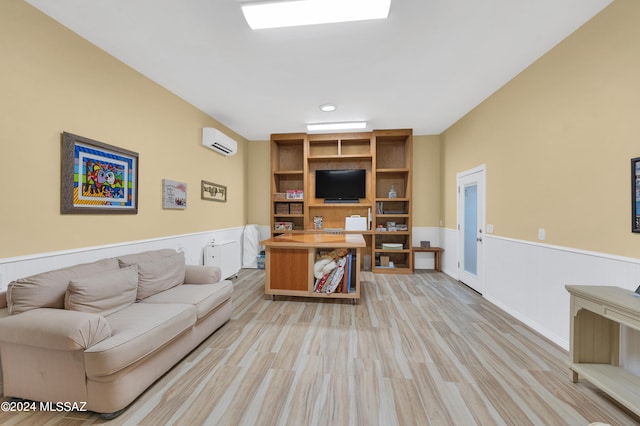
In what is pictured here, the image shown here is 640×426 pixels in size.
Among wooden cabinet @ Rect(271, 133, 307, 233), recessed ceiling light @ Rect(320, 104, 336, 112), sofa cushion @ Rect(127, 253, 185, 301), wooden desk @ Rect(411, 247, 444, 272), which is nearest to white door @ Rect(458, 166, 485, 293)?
wooden desk @ Rect(411, 247, 444, 272)

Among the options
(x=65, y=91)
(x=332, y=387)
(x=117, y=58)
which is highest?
(x=117, y=58)

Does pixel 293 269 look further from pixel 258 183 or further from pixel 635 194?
pixel 635 194

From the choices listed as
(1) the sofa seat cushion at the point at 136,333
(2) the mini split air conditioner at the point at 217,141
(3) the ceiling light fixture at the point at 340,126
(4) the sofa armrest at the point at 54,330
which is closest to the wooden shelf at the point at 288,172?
(3) the ceiling light fixture at the point at 340,126

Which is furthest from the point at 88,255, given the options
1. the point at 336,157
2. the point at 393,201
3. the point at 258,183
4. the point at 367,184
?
the point at 393,201

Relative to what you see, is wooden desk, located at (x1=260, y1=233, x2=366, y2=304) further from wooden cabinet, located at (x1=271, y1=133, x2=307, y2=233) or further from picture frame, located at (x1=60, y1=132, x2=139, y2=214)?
wooden cabinet, located at (x1=271, y1=133, x2=307, y2=233)

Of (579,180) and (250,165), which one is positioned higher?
(250,165)

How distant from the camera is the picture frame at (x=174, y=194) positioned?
11.2 feet

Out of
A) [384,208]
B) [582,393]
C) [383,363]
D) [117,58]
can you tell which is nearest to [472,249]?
[384,208]

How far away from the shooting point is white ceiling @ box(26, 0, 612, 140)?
6.89ft

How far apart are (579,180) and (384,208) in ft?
11.8

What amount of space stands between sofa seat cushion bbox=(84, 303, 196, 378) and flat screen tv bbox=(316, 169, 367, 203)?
3909 mm

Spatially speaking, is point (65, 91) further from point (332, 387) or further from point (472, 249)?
point (472, 249)

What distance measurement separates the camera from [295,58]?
9.05ft

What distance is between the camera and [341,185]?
569 centimetres
